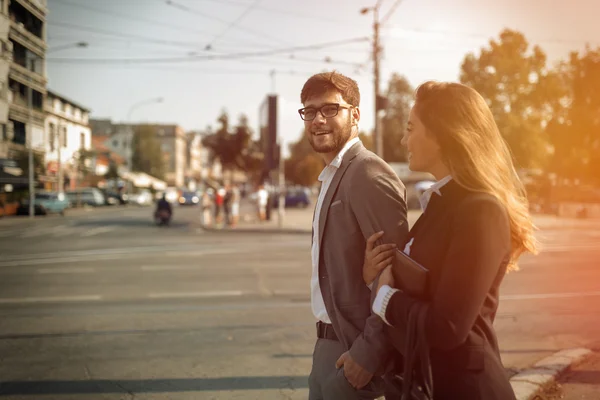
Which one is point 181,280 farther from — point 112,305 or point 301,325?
point 301,325

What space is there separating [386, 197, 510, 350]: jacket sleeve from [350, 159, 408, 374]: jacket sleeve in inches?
11.4

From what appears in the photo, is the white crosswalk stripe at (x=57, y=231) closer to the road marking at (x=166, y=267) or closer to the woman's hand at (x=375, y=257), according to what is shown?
the road marking at (x=166, y=267)

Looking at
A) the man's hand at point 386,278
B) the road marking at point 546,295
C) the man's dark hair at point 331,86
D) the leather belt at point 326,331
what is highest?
the man's dark hair at point 331,86

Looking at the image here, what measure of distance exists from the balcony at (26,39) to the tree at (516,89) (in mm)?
29920

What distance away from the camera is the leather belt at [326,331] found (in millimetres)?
2344

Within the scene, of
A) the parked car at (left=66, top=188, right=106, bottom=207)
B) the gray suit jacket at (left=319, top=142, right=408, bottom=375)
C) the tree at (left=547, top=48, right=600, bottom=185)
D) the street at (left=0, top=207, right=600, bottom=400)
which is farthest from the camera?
the parked car at (left=66, top=188, right=106, bottom=207)

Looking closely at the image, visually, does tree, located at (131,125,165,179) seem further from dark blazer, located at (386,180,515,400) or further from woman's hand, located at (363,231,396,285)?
dark blazer, located at (386,180,515,400)

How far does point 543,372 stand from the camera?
4.50m

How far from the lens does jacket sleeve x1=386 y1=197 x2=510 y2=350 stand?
1659 mm

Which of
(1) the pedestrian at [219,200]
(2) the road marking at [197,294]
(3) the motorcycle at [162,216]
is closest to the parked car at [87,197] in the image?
(3) the motorcycle at [162,216]

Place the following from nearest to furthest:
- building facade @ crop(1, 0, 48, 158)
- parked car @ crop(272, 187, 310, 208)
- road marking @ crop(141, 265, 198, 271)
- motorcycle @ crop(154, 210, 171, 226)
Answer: building facade @ crop(1, 0, 48, 158) < road marking @ crop(141, 265, 198, 271) < motorcycle @ crop(154, 210, 171, 226) < parked car @ crop(272, 187, 310, 208)

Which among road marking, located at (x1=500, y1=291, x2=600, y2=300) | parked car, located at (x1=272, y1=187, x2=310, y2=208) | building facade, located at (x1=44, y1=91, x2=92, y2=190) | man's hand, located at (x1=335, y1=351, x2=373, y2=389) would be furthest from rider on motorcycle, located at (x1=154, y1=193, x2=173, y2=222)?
man's hand, located at (x1=335, y1=351, x2=373, y2=389)

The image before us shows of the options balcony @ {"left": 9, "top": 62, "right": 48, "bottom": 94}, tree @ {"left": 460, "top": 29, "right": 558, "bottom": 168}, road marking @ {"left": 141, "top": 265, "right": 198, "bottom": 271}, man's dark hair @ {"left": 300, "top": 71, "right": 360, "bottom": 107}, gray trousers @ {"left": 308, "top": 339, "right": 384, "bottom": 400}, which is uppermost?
tree @ {"left": 460, "top": 29, "right": 558, "bottom": 168}

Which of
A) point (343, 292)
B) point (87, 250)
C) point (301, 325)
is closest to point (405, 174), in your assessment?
point (87, 250)
